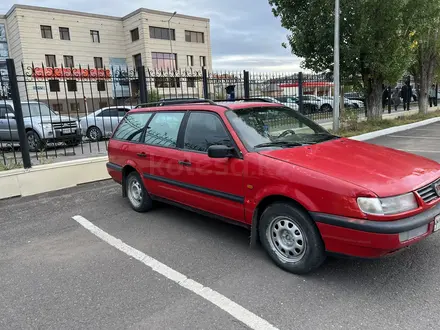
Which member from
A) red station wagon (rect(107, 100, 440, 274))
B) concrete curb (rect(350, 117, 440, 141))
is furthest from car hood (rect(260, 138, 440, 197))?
concrete curb (rect(350, 117, 440, 141))

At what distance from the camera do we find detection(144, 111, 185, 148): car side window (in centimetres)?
459

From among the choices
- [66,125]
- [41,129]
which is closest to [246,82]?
[66,125]

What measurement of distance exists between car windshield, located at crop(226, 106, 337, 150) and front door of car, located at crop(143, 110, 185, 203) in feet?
2.88

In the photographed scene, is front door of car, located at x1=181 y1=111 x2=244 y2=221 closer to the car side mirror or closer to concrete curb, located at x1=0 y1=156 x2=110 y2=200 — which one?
the car side mirror

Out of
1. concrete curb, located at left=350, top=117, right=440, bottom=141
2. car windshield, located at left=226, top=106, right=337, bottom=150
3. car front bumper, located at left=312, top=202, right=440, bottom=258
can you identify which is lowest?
concrete curb, located at left=350, top=117, right=440, bottom=141

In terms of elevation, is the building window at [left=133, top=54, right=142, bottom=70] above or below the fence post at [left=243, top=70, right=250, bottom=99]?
above

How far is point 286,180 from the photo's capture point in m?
3.20

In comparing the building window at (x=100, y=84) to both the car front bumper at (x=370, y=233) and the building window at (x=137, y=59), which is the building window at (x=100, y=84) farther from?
the building window at (x=137, y=59)

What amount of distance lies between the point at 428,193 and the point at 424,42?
1638 centimetres

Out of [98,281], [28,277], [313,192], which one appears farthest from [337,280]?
[28,277]

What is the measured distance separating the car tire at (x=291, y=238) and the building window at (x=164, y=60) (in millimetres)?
44329

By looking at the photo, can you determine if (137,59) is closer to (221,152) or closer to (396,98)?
(396,98)

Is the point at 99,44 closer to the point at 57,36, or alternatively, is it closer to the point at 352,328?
the point at 57,36

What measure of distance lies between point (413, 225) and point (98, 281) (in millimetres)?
2830
